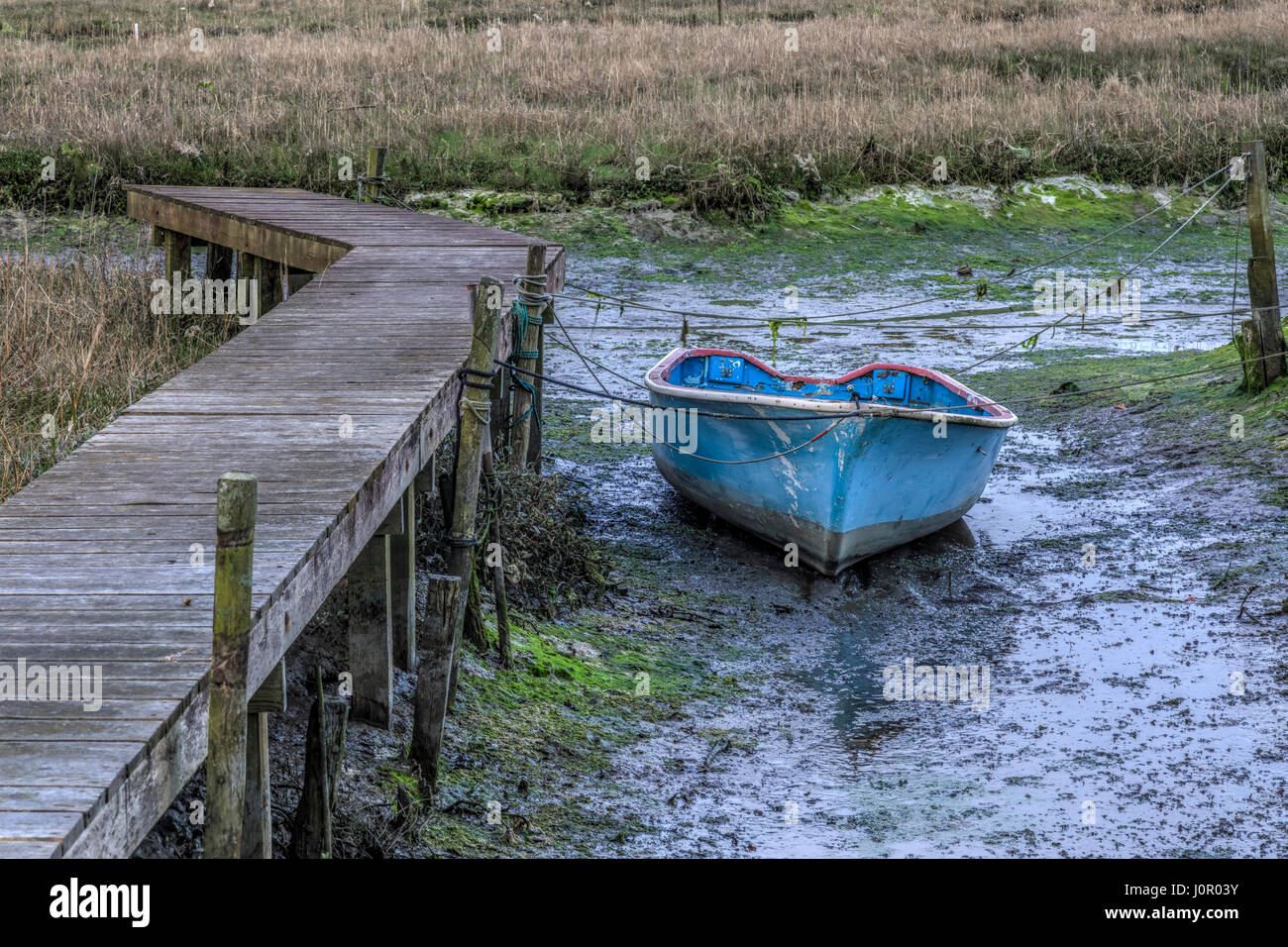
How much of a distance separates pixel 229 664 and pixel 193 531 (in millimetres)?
1322

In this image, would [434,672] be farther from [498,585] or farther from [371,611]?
[498,585]

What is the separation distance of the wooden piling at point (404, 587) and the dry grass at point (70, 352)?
1706 mm

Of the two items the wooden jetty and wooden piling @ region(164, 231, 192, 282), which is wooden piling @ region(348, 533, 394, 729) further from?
wooden piling @ region(164, 231, 192, 282)

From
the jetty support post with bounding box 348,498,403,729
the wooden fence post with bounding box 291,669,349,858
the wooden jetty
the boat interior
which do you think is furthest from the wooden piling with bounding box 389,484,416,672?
the boat interior

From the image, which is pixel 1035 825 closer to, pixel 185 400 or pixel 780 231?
pixel 185 400

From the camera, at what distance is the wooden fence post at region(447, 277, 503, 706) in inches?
215

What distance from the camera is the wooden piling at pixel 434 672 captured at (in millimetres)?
5156

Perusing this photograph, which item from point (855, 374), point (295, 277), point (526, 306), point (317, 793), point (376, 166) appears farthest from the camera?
point (376, 166)

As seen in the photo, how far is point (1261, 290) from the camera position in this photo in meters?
9.93

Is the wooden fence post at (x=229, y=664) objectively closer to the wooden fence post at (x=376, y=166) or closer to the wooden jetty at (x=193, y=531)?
the wooden jetty at (x=193, y=531)

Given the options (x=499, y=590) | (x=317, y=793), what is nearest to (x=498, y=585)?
(x=499, y=590)

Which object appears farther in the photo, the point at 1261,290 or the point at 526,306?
the point at 1261,290

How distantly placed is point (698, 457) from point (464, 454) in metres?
3.58

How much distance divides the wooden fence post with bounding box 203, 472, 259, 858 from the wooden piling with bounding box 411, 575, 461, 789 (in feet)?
6.33
